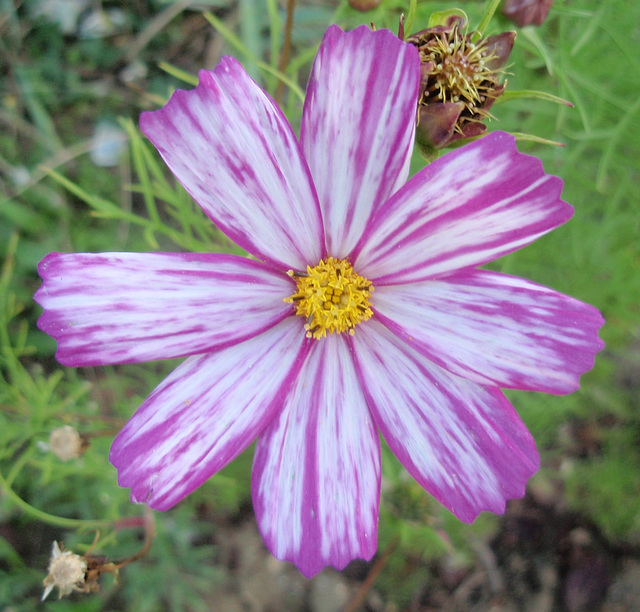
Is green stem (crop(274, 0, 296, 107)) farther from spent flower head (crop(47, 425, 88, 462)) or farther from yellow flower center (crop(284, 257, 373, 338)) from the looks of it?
spent flower head (crop(47, 425, 88, 462))

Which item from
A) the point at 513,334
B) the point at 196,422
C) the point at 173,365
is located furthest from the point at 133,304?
the point at 173,365

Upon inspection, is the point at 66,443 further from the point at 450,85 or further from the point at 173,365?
the point at 450,85

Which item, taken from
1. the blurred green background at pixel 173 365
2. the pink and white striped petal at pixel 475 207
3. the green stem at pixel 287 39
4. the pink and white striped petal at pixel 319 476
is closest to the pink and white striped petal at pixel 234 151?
the pink and white striped petal at pixel 475 207

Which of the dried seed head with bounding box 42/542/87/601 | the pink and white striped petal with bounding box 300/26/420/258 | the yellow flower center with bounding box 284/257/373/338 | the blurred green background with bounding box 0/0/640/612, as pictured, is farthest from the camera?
the blurred green background with bounding box 0/0/640/612

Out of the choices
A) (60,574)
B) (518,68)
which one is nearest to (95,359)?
(60,574)

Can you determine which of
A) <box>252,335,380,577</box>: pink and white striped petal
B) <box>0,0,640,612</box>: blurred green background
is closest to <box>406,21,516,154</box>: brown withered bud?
<box>252,335,380,577</box>: pink and white striped petal
